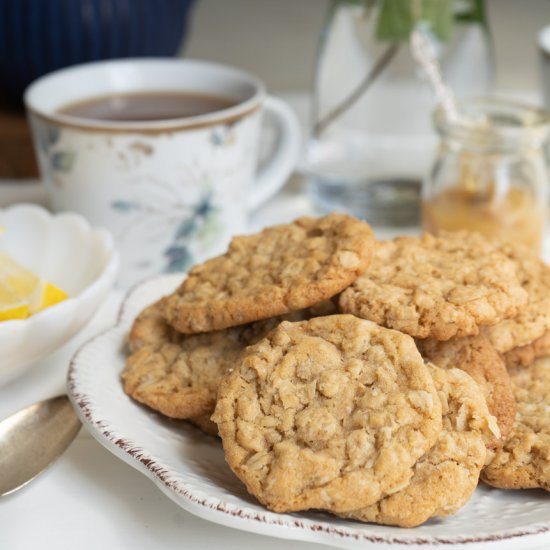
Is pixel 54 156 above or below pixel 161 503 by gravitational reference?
above

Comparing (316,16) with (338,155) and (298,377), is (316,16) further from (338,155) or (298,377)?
(298,377)

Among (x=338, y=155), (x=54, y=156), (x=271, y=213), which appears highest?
(x=54, y=156)

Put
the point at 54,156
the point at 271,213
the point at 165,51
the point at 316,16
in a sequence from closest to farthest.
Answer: the point at 54,156 → the point at 271,213 → the point at 165,51 → the point at 316,16

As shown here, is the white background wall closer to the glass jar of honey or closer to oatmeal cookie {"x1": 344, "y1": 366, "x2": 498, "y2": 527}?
the glass jar of honey

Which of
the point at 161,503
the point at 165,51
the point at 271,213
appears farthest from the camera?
the point at 165,51

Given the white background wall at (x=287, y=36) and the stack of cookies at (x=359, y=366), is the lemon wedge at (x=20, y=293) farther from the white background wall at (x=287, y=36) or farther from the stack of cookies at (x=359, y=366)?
the white background wall at (x=287, y=36)

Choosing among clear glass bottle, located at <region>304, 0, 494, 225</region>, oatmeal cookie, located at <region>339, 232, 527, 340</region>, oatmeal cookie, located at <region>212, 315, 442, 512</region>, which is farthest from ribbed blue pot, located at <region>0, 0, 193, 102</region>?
oatmeal cookie, located at <region>212, 315, 442, 512</region>

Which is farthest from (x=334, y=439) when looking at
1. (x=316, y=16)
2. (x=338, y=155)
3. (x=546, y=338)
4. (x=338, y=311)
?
(x=316, y=16)

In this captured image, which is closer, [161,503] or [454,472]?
[454,472]
